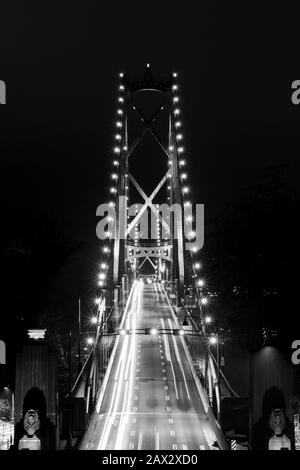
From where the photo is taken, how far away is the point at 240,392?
39.2 m

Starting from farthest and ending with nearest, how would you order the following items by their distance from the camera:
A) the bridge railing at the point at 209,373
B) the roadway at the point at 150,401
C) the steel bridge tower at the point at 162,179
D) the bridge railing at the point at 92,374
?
the steel bridge tower at the point at 162,179
the bridge railing at the point at 209,373
the bridge railing at the point at 92,374
the roadway at the point at 150,401

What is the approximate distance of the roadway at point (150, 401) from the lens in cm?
2172

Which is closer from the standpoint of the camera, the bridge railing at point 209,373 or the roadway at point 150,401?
the roadway at point 150,401

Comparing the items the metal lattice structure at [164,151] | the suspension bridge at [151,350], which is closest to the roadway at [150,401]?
the suspension bridge at [151,350]

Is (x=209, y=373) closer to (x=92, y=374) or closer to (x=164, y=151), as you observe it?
(x=92, y=374)

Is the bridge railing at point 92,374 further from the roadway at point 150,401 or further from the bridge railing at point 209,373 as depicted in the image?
the bridge railing at point 209,373

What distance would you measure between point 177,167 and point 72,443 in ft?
167

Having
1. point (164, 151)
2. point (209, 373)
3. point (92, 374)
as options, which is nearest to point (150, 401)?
point (92, 374)

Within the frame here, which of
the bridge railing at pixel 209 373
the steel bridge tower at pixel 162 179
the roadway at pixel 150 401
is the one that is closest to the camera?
the roadway at pixel 150 401

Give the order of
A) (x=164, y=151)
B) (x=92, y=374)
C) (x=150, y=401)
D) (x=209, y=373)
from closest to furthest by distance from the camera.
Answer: (x=150, y=401) < (x=92, y=374) < (x=209, y=373) < (x=164, y=151)

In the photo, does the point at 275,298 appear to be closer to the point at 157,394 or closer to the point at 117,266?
the point at 157,394

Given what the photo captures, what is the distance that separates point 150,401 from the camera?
2791 centimetres

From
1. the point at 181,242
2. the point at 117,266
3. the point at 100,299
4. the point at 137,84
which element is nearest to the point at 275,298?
the point at 100,299

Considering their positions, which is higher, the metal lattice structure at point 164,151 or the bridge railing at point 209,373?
the metal lattice structure at point 164,151
